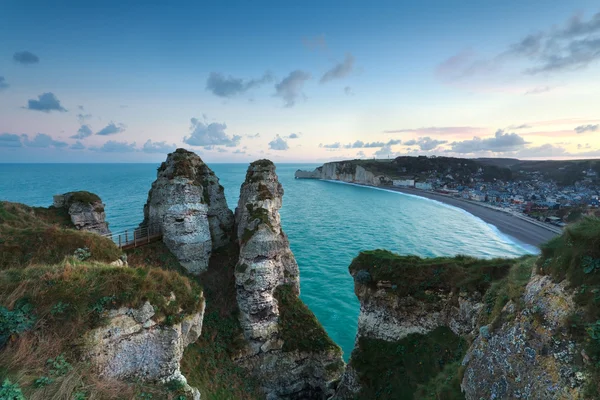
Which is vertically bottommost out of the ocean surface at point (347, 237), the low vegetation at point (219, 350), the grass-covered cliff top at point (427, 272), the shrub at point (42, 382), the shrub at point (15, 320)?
the ocean surface at point (347, 237)

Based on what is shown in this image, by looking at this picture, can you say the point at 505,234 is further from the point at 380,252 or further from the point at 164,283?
the point at 164,283

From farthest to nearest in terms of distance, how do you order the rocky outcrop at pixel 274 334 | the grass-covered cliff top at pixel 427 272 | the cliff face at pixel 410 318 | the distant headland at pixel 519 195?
the distant headland at pixel 519 195
the rocky outcrop at pixel 274 334
the grass-covered cliff top at pixel 427 272
the cliff face at pixel 410 318

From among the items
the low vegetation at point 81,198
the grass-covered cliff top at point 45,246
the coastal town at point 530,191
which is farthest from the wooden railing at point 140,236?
the coastal town at point 530,191

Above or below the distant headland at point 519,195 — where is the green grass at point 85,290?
above

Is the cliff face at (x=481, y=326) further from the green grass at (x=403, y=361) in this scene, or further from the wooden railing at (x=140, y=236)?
the wooden railing at (x=140, y=236)

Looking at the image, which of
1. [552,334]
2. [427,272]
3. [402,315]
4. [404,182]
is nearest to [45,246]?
[402,315]

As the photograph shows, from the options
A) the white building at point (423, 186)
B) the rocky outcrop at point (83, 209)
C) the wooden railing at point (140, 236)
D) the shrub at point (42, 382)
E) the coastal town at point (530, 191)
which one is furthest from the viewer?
the white building at point (423, 186)

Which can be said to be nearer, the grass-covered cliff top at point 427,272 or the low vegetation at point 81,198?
the grass-covered cliff top at point 427,272
